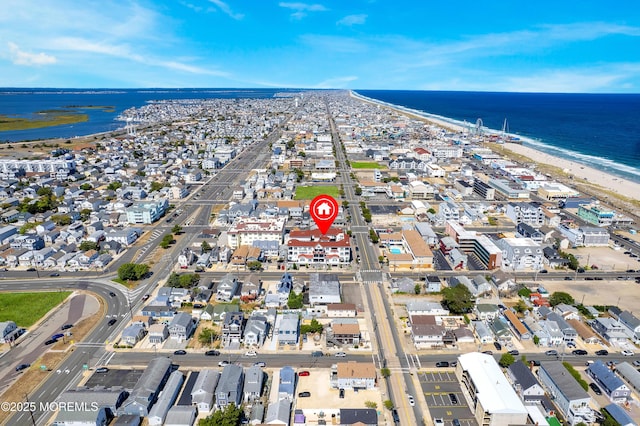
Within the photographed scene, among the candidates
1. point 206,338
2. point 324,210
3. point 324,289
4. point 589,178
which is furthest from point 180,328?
point 589,178

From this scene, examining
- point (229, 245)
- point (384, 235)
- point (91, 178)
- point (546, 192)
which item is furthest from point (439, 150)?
point (91, 178)

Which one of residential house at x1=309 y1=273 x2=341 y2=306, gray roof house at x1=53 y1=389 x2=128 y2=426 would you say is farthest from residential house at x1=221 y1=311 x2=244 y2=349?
gray roof house at x1=53 y1=389 x2=128 y2=426

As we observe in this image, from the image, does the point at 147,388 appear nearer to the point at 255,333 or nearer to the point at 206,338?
the point at 206,338

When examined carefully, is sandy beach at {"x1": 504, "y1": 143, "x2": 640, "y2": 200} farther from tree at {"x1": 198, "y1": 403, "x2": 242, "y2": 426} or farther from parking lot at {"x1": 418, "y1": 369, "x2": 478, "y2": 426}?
tree at {"x1": 198, "y1": 403, "x2": 242, "y2": 426}

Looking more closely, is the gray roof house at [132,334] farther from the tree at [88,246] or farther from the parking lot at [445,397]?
the parking lot at [445,397]

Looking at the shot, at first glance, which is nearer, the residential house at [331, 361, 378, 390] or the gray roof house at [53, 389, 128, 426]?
the gray roof house at [53, 389, 128, 426]

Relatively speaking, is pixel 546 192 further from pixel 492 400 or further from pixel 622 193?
pixel 492 400
